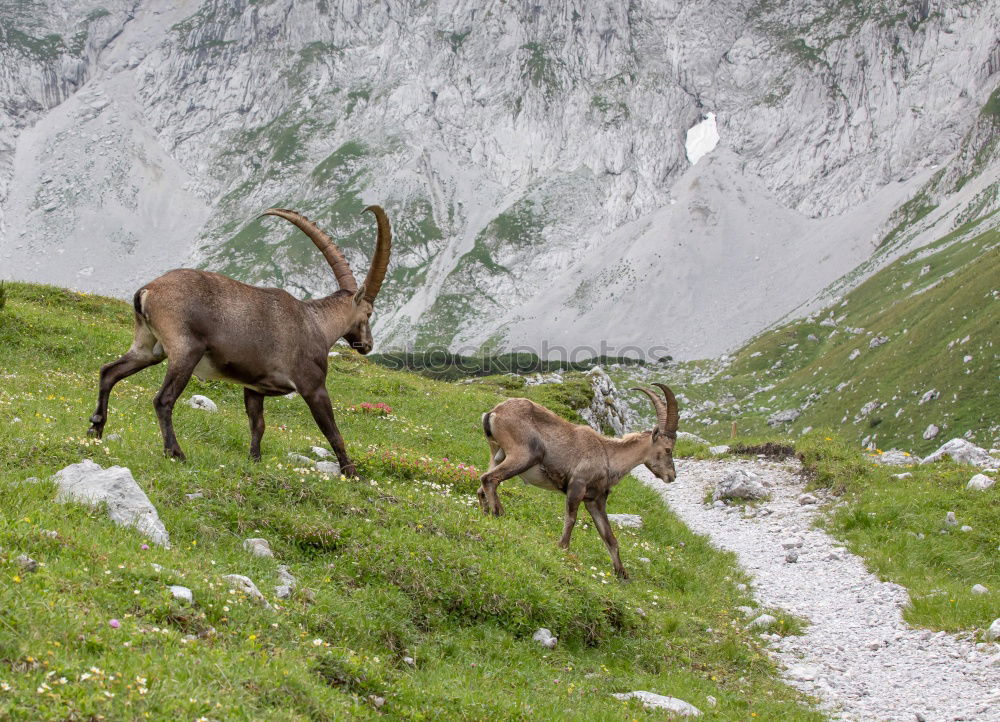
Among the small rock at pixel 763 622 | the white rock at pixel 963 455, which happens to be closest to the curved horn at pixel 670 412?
the small rock at pixel 763 622

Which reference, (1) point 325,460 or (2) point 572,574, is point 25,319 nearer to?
(1) point 325,460

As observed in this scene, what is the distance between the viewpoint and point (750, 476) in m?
24.5

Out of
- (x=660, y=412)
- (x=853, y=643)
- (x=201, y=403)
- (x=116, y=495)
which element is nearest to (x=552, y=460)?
(x=660, y=412)

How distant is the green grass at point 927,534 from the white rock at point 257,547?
11176mm

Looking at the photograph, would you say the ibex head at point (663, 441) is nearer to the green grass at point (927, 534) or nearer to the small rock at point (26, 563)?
the green grass at point (927, 534)

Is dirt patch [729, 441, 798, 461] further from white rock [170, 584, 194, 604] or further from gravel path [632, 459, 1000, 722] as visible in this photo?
white rock [170, 584, 194, 604]

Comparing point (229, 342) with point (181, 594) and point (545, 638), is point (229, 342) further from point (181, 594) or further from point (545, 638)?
point (545, 638)

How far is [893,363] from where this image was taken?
75.6 metres

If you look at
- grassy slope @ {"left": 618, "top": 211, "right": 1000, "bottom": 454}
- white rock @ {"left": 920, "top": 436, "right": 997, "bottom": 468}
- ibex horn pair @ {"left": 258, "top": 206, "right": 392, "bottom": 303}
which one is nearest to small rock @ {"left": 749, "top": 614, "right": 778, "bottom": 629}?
ibex horn pair @ {"left": 258, "top": 206, "right": 392, "bottom": 303}

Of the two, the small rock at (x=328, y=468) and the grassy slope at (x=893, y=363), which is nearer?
the small rock at (x=328, y=468)

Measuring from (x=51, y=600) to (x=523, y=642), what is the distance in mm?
5802

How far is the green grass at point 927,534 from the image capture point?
13898 millimetres

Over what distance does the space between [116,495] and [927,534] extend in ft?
54.6

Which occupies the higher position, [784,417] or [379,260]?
[379,260]
